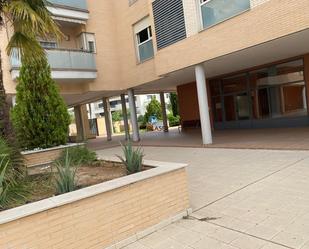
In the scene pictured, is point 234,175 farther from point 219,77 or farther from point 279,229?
point 219,77

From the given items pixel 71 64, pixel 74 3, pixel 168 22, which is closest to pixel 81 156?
pixel 168 22

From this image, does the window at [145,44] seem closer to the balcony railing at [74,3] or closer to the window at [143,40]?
the window at [143,40]

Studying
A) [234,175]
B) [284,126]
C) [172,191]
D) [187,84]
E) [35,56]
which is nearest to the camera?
[172,191]

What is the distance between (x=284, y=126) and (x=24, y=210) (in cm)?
1408

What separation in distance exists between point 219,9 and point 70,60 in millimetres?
8238

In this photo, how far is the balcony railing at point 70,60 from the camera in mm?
15148

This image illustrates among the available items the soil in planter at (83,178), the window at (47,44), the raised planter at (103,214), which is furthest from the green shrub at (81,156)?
the window at (47,44)

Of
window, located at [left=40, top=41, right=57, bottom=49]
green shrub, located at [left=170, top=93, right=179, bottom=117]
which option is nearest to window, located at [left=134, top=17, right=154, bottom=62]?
window, located at [left=40, top=41, right=57, bottom=49]

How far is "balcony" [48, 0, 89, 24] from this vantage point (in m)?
15.8

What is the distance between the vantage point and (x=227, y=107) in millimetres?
18500

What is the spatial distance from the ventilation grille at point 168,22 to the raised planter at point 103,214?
922cm

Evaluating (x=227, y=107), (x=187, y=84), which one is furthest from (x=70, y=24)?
(x=227, y=107)

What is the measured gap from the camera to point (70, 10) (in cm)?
1634

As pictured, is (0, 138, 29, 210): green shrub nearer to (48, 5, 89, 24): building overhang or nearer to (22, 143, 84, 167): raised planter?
(22, 143, 84, 167): raised planter
